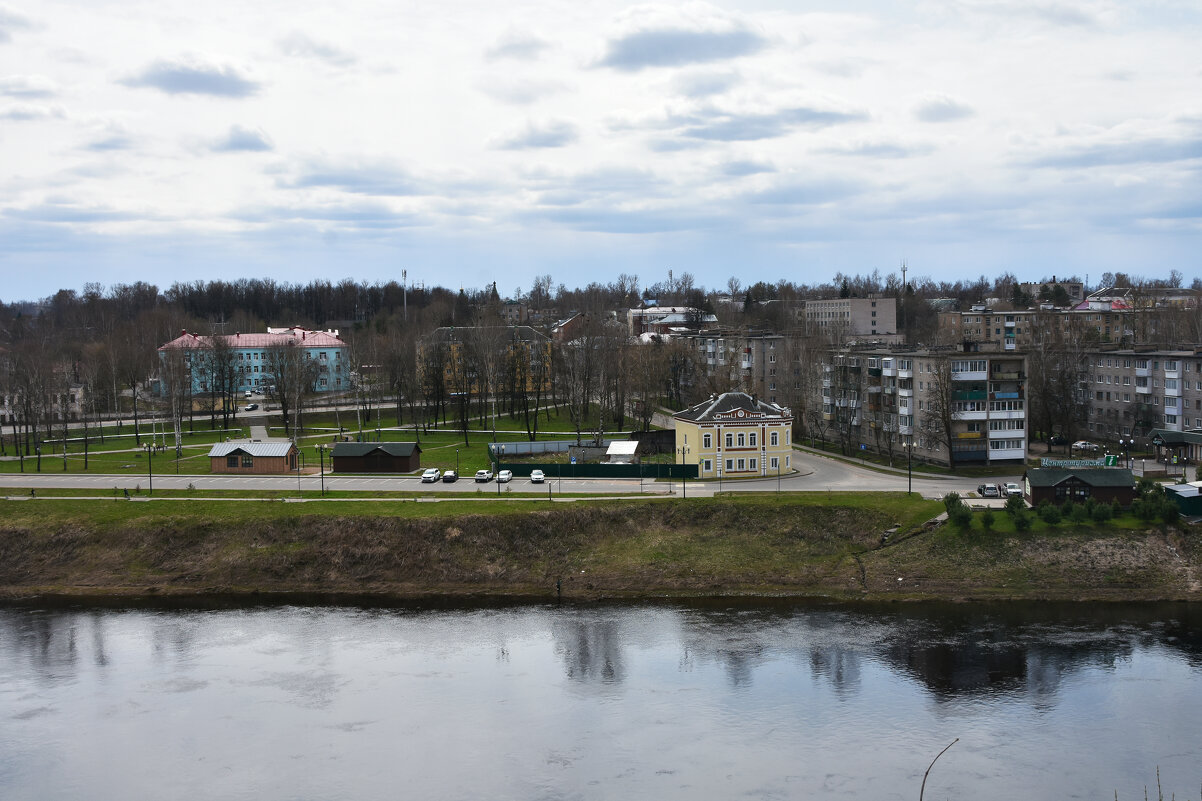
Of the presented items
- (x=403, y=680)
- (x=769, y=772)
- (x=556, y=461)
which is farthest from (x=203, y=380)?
(x=769, y=772)

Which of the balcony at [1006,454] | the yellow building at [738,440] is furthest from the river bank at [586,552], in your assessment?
the balcony at [1006,454]

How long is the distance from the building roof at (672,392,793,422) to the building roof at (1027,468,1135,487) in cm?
1567

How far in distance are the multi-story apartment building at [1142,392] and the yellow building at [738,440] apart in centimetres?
2911

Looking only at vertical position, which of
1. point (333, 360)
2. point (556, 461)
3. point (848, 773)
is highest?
point (333, 360)

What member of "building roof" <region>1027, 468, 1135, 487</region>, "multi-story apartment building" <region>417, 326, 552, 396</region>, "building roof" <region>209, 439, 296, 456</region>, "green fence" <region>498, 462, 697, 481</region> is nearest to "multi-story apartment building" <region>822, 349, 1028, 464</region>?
"building roof" <region>1027, 468, 1135, 487</region>

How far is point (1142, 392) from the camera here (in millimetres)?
76438

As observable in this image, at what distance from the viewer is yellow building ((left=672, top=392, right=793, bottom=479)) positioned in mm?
62688

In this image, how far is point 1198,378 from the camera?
A: 2837 inches

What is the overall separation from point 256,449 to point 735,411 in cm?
3095

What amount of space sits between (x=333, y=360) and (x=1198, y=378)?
273ft

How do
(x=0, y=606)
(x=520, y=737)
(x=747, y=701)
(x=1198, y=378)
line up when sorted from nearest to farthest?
(x=520, y=737), (x=747, y=701), (x=0, y=606), (x=1198, y=378)

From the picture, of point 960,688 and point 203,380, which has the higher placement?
point 203,380

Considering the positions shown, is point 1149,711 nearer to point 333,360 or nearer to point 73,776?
point 73,776

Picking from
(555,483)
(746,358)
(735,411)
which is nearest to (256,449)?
(555,483)
